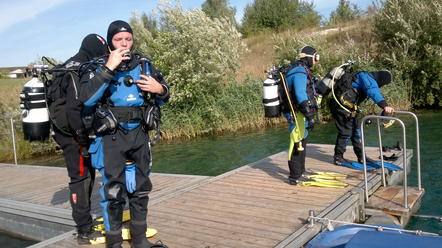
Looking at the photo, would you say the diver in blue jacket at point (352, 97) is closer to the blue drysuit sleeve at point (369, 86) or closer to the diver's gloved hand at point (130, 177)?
the blue drysuit sleeve at point (369, 86)

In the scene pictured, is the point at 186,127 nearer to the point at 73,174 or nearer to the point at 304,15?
the point at 73,174

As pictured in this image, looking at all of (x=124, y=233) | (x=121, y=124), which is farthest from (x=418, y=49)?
(x=121, y=124)

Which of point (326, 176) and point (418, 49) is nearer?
point (326, 176)

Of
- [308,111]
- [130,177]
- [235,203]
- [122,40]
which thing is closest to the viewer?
Answer: [122,40]

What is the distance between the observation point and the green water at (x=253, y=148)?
8727mm

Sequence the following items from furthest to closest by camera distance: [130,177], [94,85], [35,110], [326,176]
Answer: [326,176] → [35,110] → [130,177] → [94,85]

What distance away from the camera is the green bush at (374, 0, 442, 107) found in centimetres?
1599

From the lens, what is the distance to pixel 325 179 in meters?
5.82

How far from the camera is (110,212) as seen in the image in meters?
3.47

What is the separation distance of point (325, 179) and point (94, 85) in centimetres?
384

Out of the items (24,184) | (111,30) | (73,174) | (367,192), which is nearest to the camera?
(111,30)

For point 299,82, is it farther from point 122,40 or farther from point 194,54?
point 194,54

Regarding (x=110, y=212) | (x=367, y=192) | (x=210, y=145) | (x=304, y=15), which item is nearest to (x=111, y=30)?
(x=110, y=212)

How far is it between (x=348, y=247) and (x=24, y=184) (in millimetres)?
6384
